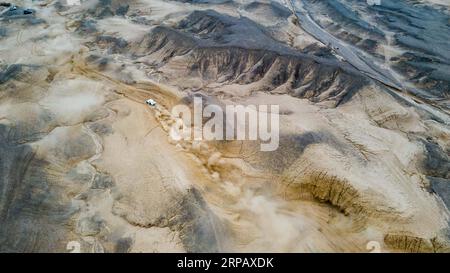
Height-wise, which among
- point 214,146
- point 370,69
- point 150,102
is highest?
point 150,102

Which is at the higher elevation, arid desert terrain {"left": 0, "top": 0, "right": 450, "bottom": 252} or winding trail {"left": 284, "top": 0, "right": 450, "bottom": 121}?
arid desert terrain {"left": 0, "top": 0, "right": 450, "bottom": 252}

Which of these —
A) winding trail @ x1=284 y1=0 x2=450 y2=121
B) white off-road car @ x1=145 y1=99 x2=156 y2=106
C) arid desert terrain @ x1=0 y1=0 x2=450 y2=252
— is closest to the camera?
arid desert terrain @ x1=0 y1=0 x2=450 y2=252

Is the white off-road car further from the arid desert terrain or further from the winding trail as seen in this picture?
the winding trail

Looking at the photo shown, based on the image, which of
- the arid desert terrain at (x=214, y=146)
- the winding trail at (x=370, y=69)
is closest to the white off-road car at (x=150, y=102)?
the arid desert terrain at (x=214, y=146)

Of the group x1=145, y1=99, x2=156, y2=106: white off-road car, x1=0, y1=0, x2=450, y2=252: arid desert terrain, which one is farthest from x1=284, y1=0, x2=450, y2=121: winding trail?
x1=145, y1=99, x2=156, y2=106: white off-road car

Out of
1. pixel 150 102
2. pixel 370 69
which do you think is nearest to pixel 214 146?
pixel 150 102

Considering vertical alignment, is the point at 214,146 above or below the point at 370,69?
above

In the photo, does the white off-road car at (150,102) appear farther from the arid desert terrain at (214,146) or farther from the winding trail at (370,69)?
the winding trail at (370,69)

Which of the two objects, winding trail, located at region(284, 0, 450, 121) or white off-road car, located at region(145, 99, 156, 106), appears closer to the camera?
white off-road car, located at region(145, 99, 156, 106)

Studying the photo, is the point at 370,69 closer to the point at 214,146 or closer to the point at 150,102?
the point at 214,146

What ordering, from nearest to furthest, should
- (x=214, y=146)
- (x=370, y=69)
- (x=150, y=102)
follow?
(x=214, y=146)
(x=150, y=102)
(x=370, y=69)
